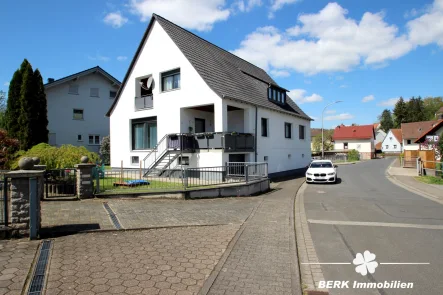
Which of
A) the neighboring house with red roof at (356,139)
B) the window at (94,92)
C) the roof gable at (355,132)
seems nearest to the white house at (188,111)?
the window at (94,92)

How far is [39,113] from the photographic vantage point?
20859mm

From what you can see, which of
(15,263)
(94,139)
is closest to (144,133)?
(94,139)

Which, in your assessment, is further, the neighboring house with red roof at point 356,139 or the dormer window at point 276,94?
the neighboring house with red roof at point 356,139

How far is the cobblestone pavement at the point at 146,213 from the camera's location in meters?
7.54

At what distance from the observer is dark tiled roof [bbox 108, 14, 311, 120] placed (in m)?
18.7

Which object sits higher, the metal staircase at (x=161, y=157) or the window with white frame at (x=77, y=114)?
the window with white frame at (x=77, y=114)

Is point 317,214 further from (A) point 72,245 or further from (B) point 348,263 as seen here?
(A) point 72,245

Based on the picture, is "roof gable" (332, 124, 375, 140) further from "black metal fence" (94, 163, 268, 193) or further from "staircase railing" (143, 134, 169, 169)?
"black metal fence" (94, 163, 268, 193)

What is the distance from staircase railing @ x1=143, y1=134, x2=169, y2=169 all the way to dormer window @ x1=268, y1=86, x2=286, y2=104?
10.1 metres

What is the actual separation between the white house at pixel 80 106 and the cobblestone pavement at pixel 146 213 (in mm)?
23059

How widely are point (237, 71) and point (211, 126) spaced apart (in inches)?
228

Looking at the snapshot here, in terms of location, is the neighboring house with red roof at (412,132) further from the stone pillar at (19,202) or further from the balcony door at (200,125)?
the stone pillar at (19,202)

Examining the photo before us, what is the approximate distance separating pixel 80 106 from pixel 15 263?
2977 cm

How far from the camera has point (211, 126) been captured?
21891mm
